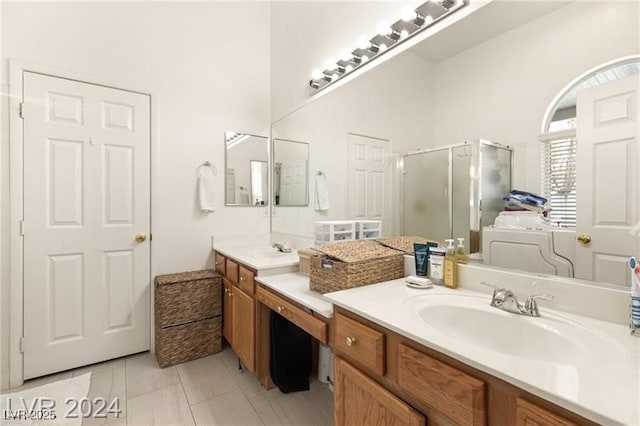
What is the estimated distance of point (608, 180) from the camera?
922 mm

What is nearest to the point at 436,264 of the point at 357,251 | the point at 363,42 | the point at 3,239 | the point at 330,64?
the point at 357,251

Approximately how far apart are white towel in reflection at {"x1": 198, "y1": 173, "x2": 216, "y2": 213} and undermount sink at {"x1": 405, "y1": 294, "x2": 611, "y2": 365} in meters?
2.02

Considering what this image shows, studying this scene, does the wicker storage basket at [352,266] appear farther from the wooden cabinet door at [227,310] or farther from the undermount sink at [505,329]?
the wooden cabinet door at [227,310]

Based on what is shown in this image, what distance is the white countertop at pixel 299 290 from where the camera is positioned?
124 centimetres

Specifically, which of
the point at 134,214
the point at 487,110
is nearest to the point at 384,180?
the point at 487,110

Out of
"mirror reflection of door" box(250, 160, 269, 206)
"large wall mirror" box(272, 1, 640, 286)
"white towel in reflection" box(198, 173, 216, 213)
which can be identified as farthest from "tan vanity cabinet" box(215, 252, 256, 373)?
"large wall mirror" box(272, 1, 640, 286)

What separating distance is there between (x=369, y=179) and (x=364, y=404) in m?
1.19

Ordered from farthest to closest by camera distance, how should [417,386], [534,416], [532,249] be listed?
[532,249], [417,386], [534,416]

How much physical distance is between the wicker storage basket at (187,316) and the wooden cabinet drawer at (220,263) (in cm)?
7

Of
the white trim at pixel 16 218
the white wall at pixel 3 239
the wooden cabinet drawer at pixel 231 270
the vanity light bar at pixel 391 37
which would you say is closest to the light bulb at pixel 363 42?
the vanity light bar at pixel 391 37

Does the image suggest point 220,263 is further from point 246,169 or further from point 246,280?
point 246,169

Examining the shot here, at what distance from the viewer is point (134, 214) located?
233 cm

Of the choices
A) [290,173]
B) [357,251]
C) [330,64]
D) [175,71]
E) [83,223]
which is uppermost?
[175,71]

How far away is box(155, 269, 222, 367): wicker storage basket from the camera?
216 cm
